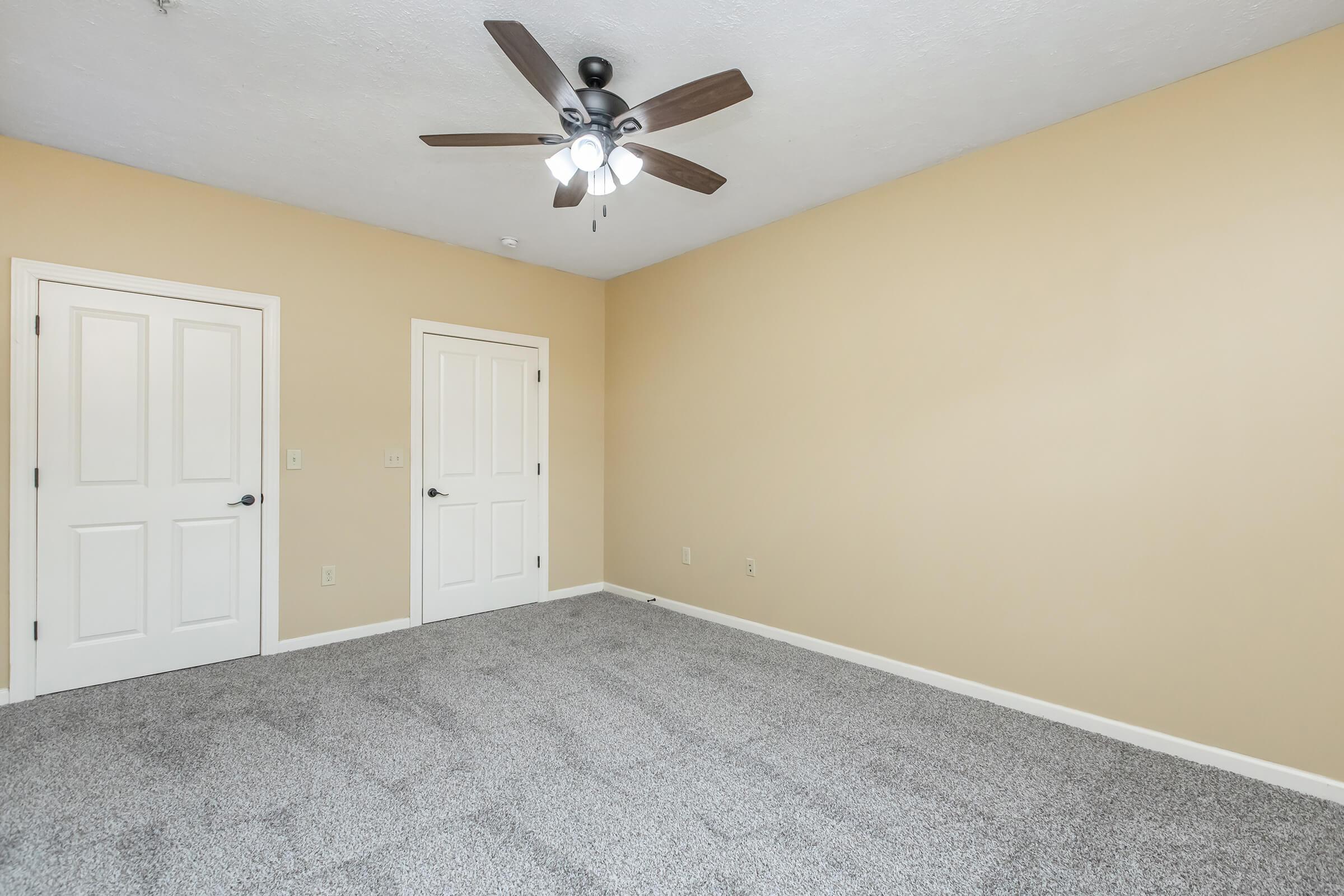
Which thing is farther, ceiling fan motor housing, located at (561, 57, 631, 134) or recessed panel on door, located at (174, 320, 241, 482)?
recessed panel on door, located at (174, 320, 241, 482)

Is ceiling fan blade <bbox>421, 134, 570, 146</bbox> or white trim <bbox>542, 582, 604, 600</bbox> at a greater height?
ceiling fan blade <bbox>421, 134, 570, 146</bbox>

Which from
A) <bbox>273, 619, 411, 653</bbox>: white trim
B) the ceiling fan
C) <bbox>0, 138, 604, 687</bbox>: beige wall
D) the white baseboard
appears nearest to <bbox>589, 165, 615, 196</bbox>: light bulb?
the ceiling fan

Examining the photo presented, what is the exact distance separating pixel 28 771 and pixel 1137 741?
4.27 metres

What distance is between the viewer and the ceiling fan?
179 centimetres

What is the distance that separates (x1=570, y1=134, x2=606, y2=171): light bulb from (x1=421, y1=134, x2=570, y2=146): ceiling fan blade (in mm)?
68

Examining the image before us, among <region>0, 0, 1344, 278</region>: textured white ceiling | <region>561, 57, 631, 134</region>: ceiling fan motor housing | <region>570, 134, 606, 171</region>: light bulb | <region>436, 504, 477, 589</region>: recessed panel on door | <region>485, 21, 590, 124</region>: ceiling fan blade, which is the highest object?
<region>0, 0, 1344, 278</region>: textured white ceiling

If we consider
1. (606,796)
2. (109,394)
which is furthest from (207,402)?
(606,796)

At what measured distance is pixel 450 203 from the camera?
3494 millimetres

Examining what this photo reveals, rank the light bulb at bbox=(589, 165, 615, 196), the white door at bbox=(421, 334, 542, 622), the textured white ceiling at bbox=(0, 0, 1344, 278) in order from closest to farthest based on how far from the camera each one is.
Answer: the textured white ceiling at bbox=(0, 0, 1344, 278)
the light bulb at bbox=(589, 165, 615, 196)
the white door at bbox=(421, 334, 542, 622)

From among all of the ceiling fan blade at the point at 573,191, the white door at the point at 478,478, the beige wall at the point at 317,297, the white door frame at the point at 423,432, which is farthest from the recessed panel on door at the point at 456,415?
the ceiling fan blade at the point at 573,191

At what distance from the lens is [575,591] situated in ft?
16.0

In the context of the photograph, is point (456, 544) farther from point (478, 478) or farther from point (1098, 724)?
point (1098, 724)

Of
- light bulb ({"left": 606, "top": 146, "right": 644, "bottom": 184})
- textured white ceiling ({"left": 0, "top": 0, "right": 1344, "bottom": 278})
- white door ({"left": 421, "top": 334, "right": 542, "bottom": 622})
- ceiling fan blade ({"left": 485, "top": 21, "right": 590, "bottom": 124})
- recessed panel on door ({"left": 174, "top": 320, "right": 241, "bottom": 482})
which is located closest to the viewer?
ceiling fan blade ({"left": 485, "top": 21, "right": 590, "bottom": 124})

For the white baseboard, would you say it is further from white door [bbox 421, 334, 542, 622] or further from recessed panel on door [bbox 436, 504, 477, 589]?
recessed panel on door [bbox 436, 504, 477, 589]
